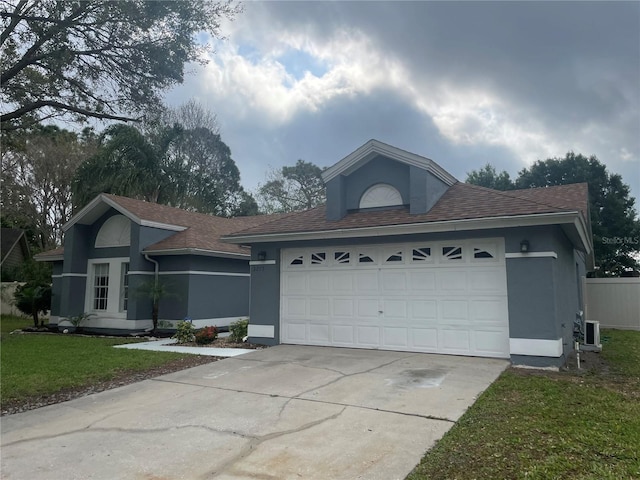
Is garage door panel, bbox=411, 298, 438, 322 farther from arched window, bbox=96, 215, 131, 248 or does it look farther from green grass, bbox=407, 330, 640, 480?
arched window, bbox=96, 215, 131, 248

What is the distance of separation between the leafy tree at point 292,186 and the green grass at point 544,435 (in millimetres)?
31134

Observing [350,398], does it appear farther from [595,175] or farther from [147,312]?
[595,175]

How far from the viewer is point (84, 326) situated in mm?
15891

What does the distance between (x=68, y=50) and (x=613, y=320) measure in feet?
66.7

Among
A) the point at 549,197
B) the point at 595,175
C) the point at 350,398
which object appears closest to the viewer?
the point at 350,398

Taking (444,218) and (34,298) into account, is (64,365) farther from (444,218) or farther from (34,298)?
(34,298)

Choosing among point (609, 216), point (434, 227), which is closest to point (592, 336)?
point (434, 227)

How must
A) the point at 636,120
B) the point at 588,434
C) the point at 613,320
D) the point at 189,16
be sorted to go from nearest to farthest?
the point at 588,434, the point at 189,16, the point at 636,120, the point at 613,320

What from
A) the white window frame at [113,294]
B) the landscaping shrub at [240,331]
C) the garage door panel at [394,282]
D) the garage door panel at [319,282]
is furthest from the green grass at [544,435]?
the white window frame at [113,294]

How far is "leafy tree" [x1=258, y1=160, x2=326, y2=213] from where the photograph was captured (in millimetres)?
37312

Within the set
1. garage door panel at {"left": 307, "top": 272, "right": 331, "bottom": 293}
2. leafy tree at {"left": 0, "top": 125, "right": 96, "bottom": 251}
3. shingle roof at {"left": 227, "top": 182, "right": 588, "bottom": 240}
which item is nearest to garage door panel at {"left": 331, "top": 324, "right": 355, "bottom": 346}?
garage door panel at {"left": 307, "top": 272, "right": 331, "bottom": 293}

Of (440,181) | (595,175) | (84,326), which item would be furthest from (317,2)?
(595,175)

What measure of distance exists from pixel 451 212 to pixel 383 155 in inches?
92.7

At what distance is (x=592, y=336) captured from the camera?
10.1 m
